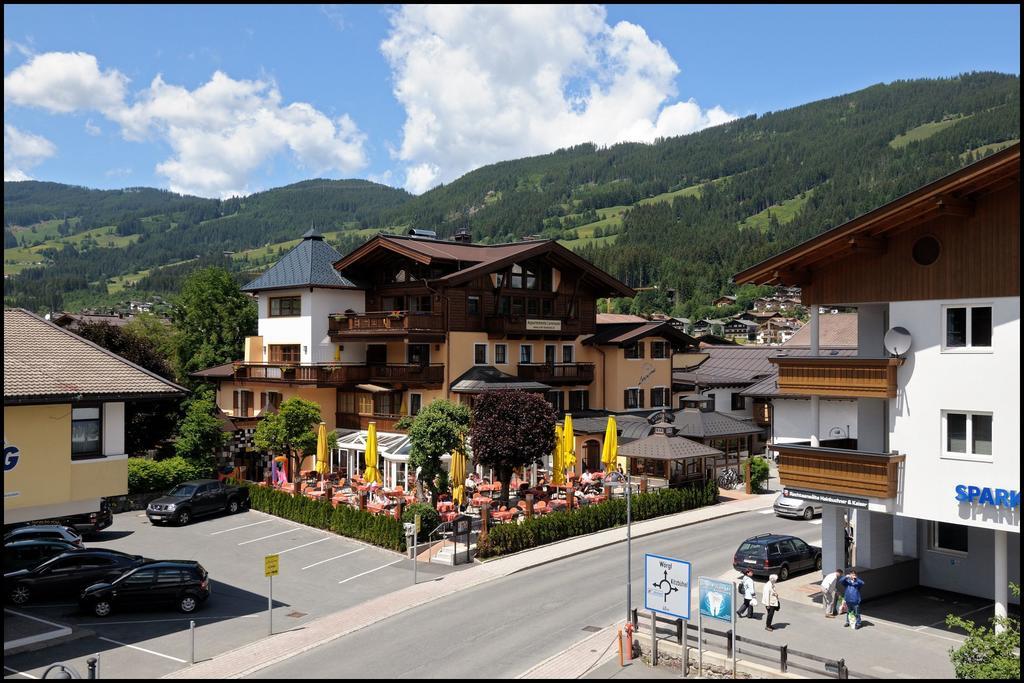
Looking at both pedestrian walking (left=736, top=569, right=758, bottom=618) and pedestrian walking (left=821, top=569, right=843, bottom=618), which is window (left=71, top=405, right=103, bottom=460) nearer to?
pedestrian walking (left=736, top=569, right=758, bottom=618)

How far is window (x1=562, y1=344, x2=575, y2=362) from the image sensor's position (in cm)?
4816

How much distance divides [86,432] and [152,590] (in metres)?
4.97

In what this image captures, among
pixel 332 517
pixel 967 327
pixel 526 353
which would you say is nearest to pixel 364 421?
pixel 526 353

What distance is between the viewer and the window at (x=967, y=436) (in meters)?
19.7

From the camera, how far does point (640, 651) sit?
2025cm

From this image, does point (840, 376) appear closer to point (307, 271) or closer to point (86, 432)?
point (86, 432)

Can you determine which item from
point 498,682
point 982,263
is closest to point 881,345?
point 982,263

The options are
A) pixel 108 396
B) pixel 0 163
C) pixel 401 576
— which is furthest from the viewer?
pixel 401 576

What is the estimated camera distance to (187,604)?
24.1m

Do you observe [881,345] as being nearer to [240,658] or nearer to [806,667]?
[806,667]

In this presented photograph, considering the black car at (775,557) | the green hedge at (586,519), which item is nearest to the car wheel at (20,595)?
the green hedge at (586,519)

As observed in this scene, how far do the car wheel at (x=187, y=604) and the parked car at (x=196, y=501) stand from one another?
12.0m

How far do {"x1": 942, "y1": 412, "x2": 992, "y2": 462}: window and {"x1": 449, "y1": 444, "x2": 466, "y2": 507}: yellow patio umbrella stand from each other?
19.0 metres

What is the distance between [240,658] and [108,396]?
7.66 meters
